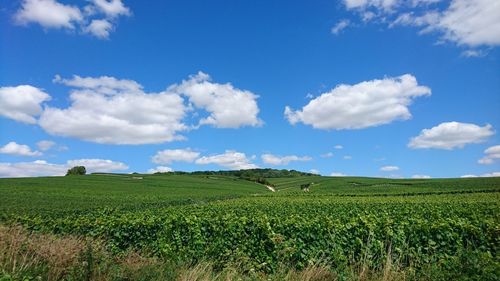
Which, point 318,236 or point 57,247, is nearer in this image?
point 57,247

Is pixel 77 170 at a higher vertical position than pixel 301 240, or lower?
higher

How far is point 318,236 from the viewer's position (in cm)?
1043

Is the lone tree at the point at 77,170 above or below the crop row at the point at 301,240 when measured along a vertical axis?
above

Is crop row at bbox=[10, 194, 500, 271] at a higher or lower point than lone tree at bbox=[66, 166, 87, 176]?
lower

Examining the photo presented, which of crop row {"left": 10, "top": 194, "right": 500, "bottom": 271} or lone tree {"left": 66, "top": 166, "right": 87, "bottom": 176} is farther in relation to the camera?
lone tree {"left": 66, "top": 166, "right": 87, "bottom": 176}

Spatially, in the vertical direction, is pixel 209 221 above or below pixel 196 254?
above

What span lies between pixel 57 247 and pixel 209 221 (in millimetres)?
5200

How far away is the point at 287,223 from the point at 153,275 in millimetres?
5272

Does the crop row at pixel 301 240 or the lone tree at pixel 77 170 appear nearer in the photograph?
the crop row at pixel 301 240

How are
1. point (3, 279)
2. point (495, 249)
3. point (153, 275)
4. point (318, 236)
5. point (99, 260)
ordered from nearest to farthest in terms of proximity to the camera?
point (3, 279), point (153, 275), point (99, 260), point (495, 249), point (318, 236)

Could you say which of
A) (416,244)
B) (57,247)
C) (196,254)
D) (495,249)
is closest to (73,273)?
(57,247)

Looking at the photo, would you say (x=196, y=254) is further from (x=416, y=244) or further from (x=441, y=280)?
(x=441, y=280)

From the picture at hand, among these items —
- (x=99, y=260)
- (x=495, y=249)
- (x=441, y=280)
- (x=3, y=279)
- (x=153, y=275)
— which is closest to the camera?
(x=3, y=279)

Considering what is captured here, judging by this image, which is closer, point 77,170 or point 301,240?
point 301,240
